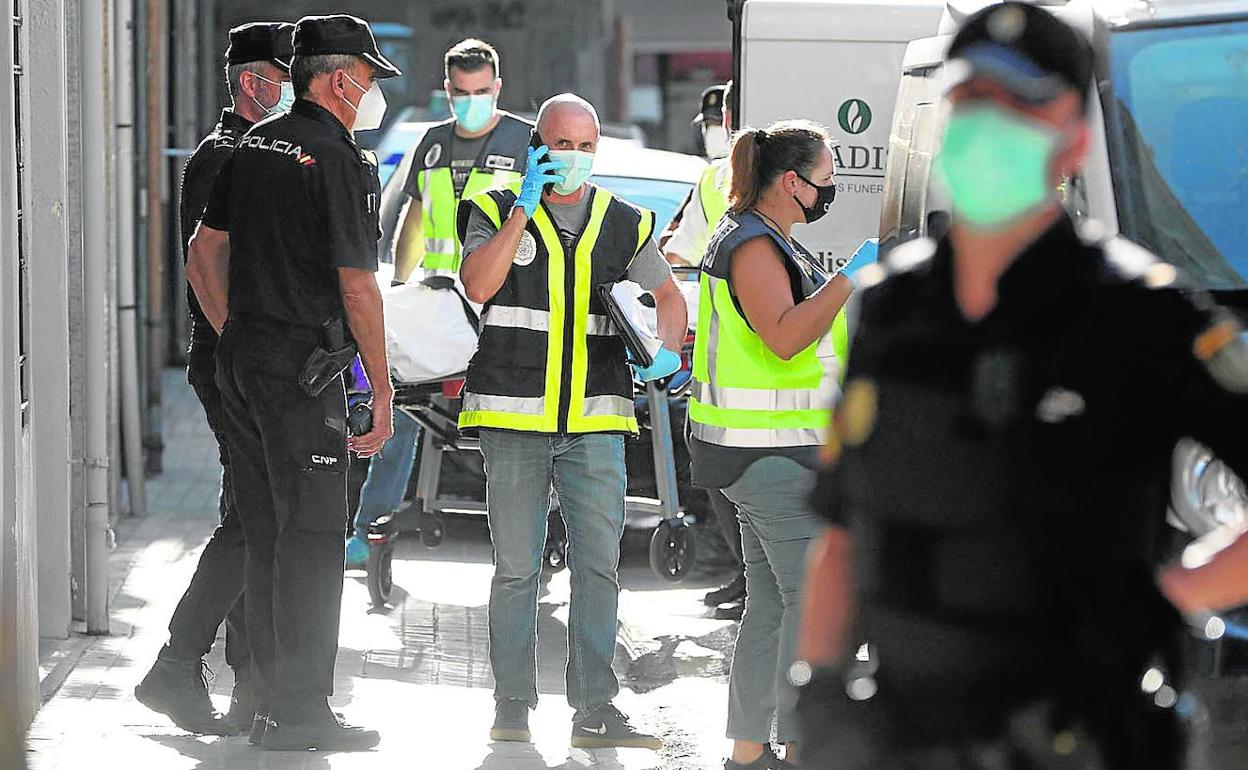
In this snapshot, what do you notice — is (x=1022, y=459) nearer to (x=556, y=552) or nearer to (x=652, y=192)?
(x=556, y=552)

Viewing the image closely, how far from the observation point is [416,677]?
22.6 feet

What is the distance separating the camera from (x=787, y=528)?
213 inches

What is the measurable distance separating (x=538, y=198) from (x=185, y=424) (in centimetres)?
941

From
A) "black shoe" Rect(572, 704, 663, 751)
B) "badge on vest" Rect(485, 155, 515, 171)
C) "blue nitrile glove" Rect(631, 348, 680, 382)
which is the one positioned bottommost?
"black shoe" Rect(572, 704, 663, 751)

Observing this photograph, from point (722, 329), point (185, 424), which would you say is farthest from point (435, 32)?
point (722, 329)

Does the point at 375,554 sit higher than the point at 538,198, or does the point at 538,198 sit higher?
the point at 538,198

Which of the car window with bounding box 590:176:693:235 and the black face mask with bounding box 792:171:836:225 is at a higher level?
the black face mask with bounding box 792:171:836:225

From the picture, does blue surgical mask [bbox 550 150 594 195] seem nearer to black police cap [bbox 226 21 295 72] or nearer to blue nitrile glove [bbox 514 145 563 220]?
blue nitrile glove [bbox 514 145 563 220]

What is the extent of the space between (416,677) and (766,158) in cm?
234

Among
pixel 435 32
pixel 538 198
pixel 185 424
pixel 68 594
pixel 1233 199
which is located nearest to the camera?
pixel 538 198

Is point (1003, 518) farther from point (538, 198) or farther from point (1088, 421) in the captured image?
point (538, 198)

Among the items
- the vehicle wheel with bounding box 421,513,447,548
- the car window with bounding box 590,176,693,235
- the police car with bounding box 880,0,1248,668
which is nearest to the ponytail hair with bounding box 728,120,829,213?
the police car with bounding box 880,0,1248,668

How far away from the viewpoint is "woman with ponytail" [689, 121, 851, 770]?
5.32 meters

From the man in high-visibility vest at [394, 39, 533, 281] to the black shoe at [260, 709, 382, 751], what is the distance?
11.1 feet
